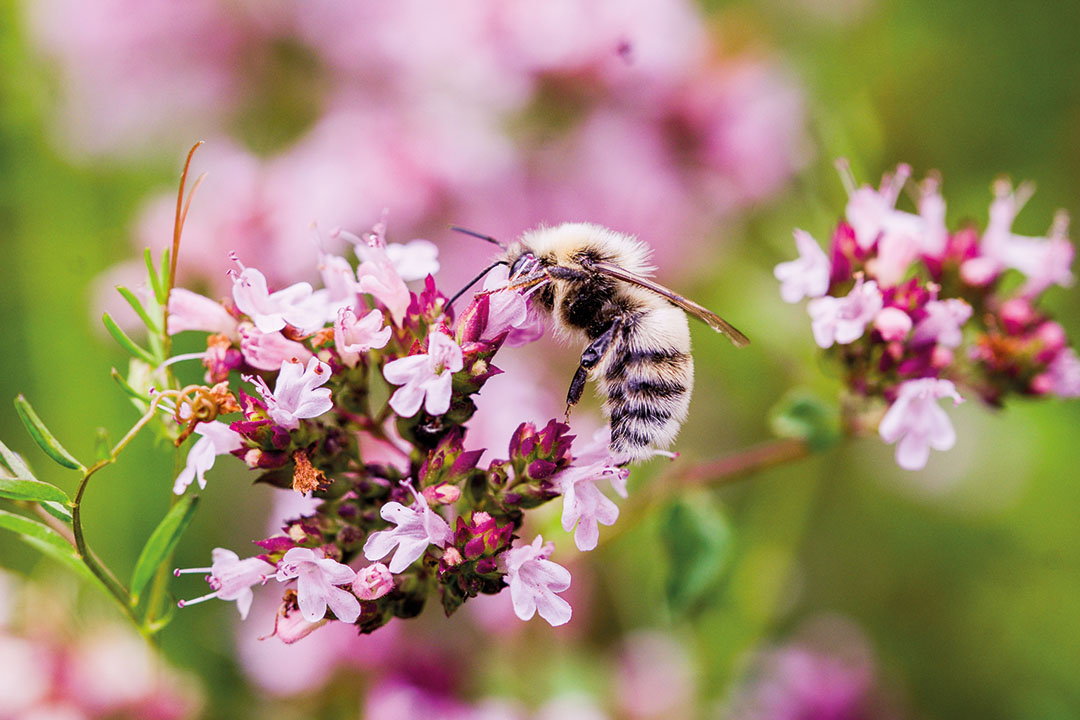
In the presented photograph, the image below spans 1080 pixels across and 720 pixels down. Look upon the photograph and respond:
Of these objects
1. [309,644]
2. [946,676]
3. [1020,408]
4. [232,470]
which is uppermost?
[1020,408]

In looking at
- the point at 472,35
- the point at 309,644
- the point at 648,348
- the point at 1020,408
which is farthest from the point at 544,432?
the point at 1020,408

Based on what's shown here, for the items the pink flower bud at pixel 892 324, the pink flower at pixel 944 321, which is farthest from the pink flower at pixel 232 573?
the pink flower at pixel 944 321

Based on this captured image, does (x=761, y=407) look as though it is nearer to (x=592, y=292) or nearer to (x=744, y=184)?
(x=744, y=184)

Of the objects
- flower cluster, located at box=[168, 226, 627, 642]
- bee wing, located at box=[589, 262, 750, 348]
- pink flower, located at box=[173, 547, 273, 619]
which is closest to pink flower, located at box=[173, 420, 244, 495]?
flower cluster, located at box=[168, 226, 627, 642]

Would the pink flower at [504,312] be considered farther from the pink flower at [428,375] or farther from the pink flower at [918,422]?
the pink flower at [918,422]

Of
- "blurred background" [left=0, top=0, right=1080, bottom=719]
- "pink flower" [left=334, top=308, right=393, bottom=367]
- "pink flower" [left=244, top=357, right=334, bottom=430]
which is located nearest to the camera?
"pink flower" [left=244, top=357, right=334, bottom=430]

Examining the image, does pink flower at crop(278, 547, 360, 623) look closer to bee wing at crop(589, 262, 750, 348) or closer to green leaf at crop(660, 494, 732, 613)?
bee wing at crop(589, 262, 750, 348)
